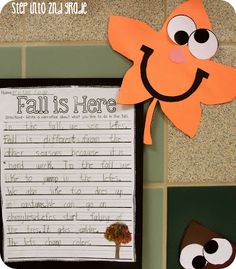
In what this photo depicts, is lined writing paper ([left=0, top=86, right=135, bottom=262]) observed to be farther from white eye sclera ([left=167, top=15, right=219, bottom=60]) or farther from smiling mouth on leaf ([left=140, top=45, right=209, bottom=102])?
white eye sclera ([left=167, top=15, right=219, bottom=60])

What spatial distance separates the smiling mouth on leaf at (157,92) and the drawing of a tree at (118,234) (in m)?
0.25

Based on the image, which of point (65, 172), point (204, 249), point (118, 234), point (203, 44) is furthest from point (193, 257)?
point (203, 44)

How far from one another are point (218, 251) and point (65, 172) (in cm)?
33

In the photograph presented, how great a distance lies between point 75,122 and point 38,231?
22 centimetres

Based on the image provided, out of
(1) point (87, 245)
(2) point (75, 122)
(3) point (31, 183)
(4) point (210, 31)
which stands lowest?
(1) point (87, 245)

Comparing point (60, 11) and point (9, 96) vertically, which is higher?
point (60, 11)

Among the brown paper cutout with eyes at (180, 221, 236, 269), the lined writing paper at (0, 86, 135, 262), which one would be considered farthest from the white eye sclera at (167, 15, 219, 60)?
the brown paper cutout with eyes at (180, 221, 236, 269)

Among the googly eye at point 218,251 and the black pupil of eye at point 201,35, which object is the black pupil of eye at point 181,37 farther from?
the googly eye at point 218,251

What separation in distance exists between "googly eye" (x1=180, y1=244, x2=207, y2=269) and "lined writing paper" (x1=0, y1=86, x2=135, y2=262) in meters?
0.10

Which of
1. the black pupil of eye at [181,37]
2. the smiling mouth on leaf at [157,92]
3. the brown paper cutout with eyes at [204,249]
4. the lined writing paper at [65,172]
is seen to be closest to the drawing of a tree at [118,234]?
the lined writing paper at [65,172]

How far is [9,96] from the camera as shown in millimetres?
685

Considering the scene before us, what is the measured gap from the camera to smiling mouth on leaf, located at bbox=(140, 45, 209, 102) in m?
0.68

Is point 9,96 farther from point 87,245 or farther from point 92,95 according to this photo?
point 87,245

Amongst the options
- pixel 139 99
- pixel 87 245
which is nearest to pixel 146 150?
pixel 139 99
